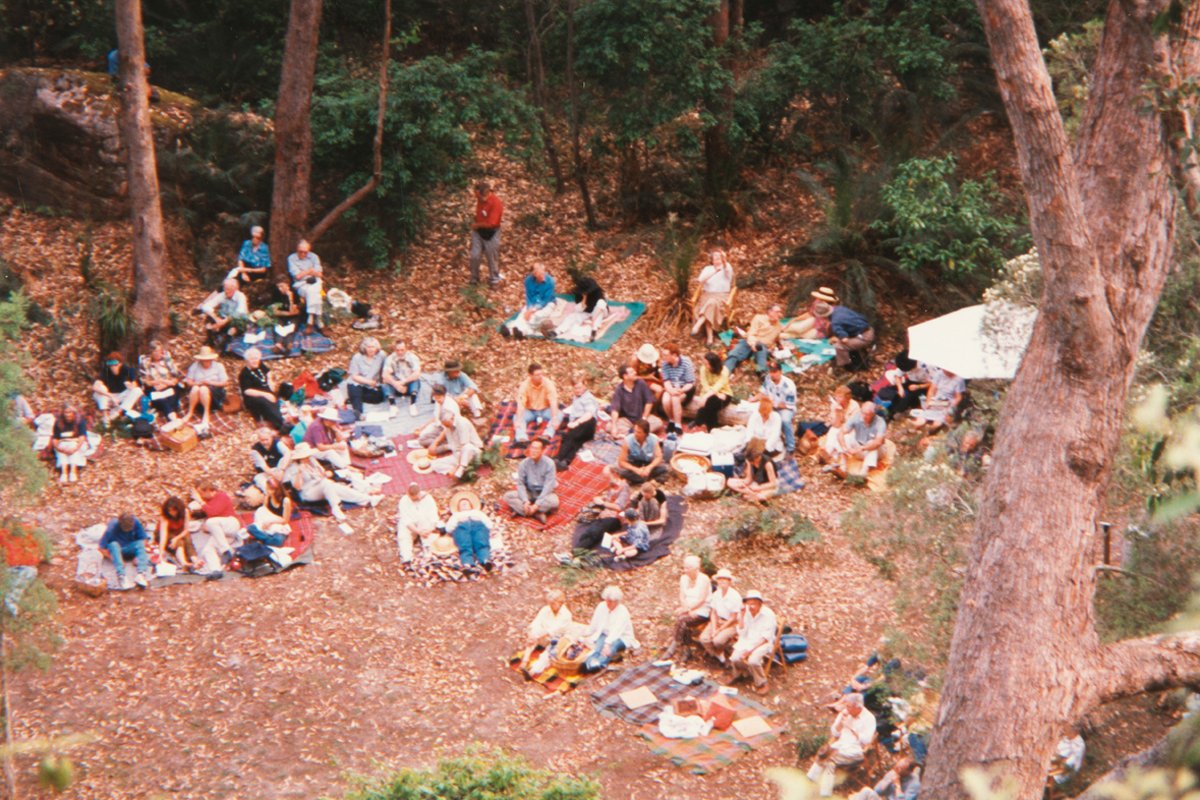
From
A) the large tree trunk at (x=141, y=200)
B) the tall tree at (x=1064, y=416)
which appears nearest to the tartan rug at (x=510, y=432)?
the large tree trunk at (x=141, y=200)

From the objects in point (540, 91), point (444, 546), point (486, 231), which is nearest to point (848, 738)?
point (444, 546)

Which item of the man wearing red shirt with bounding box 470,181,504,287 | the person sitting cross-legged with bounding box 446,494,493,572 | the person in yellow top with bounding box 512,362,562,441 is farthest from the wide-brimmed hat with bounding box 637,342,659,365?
the man wearing red shirt with bounding box 470,181,504,287

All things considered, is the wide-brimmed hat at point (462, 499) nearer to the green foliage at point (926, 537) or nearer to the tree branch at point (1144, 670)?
the green foliage at point (926, 537)

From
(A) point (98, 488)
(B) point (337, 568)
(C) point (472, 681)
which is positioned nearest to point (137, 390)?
(A) point (98, 488)

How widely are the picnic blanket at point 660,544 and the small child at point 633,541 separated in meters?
0.05

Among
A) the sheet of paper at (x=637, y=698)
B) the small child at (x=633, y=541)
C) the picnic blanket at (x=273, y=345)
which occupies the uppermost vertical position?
the picnic blanket at (x=273, y=345)

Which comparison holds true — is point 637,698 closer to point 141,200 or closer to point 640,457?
point 640,457

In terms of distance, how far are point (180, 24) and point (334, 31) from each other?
2184 mm

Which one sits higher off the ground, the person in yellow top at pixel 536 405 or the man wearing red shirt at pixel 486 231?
the man wearing red shirt at pixel 486 231

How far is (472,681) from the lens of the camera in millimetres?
9914

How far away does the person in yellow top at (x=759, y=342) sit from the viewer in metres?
13.8

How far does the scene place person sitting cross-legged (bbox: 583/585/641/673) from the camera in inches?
391

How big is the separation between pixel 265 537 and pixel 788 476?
4.91 meters

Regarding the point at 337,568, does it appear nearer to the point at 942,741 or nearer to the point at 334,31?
the point at 942,741
